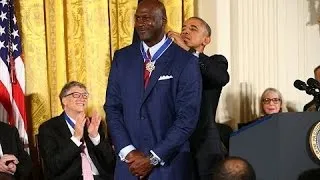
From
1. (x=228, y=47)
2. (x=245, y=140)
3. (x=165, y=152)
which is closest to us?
(x=165, y=152)

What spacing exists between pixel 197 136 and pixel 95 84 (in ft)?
6.27

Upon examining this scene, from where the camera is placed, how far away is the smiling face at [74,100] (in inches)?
177

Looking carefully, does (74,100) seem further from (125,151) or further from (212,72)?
(125,151)

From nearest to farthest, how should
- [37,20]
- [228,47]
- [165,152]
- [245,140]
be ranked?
[165,152] < [245,140] < [37,20] < [228,47]

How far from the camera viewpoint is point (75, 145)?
14.0 ft

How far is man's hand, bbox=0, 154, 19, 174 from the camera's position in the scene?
13.5 feet

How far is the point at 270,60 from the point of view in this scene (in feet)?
18.5

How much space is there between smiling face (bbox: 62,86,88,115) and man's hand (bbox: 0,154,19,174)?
0.53 meters

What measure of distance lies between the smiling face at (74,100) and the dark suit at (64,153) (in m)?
0.08

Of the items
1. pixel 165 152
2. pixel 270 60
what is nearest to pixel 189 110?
pixel 165 152

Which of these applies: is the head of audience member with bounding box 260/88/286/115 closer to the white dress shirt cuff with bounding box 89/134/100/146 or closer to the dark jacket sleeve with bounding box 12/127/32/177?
the white dress shirt cuff with bounding box 89/134/100/146

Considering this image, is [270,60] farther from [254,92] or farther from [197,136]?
[197,136]

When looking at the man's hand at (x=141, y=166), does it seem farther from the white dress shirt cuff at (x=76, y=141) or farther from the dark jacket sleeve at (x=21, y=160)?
the dark jacket sleeve at (x=21, y=160)

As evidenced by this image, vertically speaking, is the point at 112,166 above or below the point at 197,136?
below
